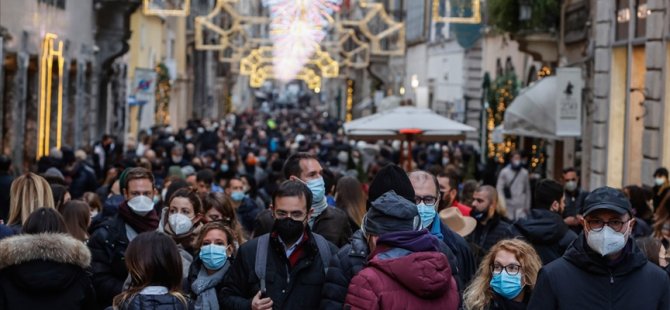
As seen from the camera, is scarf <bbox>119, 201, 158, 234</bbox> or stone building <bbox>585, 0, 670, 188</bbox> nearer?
scarf <bbox>119, 201, 158, 234</bbox>

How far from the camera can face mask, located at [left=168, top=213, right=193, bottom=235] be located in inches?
358

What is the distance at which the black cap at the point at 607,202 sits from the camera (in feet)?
21.6

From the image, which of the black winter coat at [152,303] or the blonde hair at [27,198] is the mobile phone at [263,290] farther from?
the blonde hair at [27,198]

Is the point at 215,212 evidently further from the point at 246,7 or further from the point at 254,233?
the point at 246,7

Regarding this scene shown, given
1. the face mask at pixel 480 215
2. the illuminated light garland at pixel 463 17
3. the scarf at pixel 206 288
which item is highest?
the illuminated light garland at pixel 463 17

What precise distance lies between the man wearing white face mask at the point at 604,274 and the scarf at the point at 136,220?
331cm

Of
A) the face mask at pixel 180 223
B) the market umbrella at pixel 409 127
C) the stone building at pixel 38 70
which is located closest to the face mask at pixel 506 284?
the face mask at pixel 180 223

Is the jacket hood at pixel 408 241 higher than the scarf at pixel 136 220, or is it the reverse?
the jacket hood at pixel 408 241

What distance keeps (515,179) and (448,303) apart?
1359 centimetres

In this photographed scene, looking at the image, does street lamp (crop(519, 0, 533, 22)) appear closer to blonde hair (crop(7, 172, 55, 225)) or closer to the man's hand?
blonde hair (crop(7, 172, 55, 225))

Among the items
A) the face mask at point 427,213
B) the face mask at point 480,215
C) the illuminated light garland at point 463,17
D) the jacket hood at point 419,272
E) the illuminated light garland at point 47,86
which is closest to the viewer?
the jacket hood at point 419,272

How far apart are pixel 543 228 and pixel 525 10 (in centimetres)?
1749

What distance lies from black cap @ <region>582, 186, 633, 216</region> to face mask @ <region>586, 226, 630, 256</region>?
11 centimetres

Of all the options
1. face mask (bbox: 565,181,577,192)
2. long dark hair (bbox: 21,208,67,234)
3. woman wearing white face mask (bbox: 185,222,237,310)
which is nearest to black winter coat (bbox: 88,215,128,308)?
long dark hair (bbox: 21,208,67,234)
